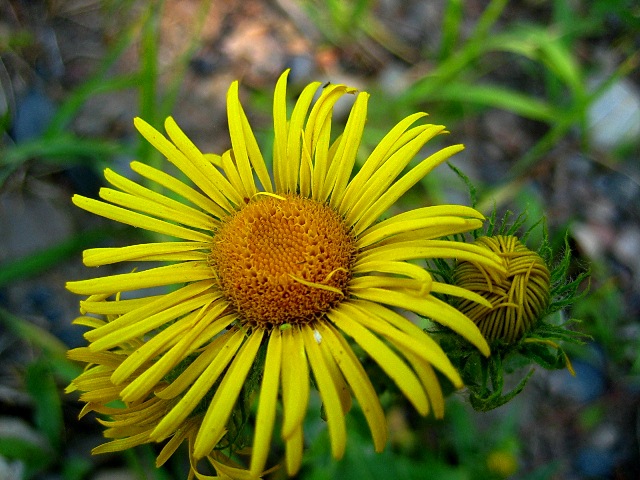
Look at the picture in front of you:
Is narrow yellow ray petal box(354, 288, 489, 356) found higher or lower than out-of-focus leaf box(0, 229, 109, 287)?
lower

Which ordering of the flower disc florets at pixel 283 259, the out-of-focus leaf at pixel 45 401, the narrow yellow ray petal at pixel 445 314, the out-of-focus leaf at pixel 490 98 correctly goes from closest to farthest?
the narrow yellow ray petal at pixel 445 314 < the flower disc florets at pixel 283 259 < the out-of-focus leaf at pixel 45 401 < the out-of-focus leaf at pixel 490 98

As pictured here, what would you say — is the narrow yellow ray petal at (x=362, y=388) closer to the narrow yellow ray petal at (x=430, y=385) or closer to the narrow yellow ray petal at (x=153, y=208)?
the narrow yellow ray petal at (x=430, y=385)

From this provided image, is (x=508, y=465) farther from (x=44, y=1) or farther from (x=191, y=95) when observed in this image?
(x=44, y=1)

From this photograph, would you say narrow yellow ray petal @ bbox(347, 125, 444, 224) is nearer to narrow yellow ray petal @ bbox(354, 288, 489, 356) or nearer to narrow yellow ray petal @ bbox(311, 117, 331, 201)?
narrow yellow ray petal @ bbox(311, 117, 331, 201)

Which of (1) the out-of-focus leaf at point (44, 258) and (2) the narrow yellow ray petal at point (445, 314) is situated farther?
(1) the out-of-focus leaf at point (44, 258)

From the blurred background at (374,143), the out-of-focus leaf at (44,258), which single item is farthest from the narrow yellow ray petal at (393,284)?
the out-of-focus leaf at (44,258)

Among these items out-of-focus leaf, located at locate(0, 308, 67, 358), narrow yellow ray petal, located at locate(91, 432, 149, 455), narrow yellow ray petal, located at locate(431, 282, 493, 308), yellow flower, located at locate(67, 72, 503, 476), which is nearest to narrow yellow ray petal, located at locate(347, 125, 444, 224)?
yellow flower, located at locate(67, 72, 503, 476)

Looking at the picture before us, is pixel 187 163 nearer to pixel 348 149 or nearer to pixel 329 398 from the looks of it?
pixel 348 149

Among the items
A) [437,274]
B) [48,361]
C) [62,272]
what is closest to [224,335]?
[437,274]
